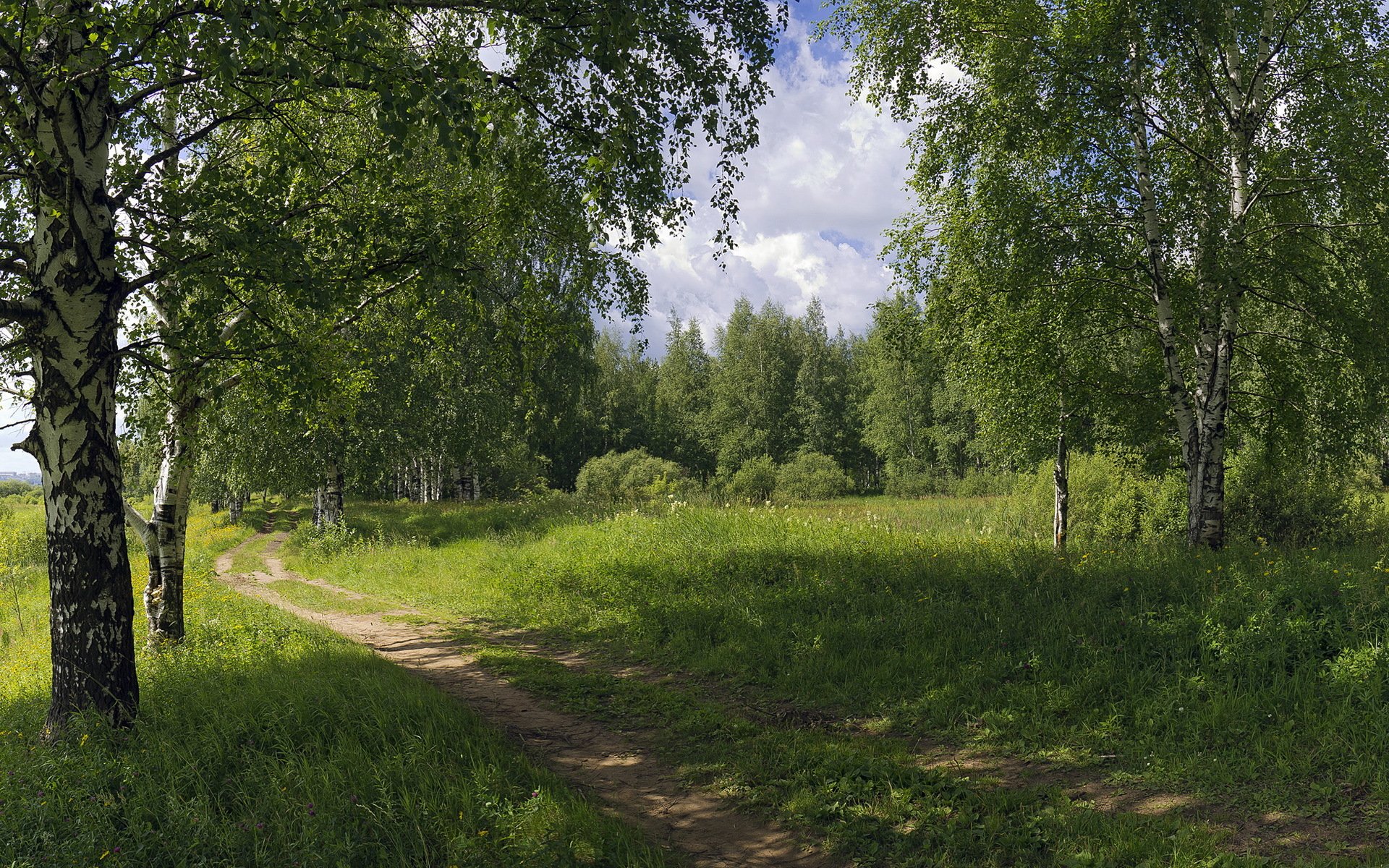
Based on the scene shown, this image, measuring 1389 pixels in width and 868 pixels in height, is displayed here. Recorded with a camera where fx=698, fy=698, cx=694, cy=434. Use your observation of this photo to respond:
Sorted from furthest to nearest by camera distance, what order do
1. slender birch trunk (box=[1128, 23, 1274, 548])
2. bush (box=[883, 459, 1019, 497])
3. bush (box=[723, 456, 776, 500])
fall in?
bush (box=[883, 459, 1019, 497])
bush (box=[723, 456, 776, 500])
slender birch trunk (box=[1128, 23, 1274, 548])

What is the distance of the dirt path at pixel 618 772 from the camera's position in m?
4.84

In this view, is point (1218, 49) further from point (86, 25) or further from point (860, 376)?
point (860, 376)

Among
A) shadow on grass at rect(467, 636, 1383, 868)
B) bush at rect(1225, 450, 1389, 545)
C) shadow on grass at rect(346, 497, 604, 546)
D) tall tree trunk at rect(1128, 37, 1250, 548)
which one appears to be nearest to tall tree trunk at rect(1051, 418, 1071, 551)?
bush at rect(1225, 450, 1389, 545)

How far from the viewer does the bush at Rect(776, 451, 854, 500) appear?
43463mm

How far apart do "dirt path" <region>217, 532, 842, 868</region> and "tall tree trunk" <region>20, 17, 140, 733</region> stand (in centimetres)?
319

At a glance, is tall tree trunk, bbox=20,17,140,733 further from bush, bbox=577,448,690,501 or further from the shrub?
the shrub

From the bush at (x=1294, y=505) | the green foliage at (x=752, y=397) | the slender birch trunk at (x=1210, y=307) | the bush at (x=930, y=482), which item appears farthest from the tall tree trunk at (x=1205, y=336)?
the green foliage at (x=752, y=397)

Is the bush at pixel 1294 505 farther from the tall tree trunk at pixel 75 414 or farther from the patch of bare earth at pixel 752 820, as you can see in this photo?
the tall tree trunk at pixel 75 414

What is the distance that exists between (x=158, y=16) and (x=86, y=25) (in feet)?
2.80

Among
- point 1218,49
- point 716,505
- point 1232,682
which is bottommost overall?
point 1232,682

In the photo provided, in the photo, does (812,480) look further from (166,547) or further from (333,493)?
(166,547)

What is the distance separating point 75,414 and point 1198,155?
13.8 m

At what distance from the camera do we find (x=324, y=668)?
732 cm

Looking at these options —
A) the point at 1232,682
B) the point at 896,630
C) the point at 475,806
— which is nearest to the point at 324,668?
the point at 475,806
